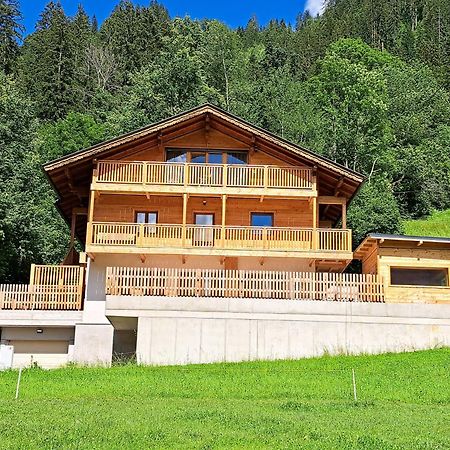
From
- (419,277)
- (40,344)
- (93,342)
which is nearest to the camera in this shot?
(93,342)

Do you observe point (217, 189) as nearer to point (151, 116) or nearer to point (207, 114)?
point (207, 114)

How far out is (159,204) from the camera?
31344 millimetres

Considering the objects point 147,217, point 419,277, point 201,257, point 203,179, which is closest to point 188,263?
point 201,257

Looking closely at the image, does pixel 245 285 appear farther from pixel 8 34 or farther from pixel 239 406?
pixel 8 34

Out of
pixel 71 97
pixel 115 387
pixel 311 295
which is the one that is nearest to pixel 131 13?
pixel 71 97

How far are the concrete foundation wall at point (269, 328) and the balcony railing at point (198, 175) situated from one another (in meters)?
6.39

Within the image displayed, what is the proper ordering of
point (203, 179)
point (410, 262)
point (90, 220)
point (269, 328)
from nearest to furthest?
1. point (269, 328)
2. point (410, 262)
3. point (90, 220)
4. point (203, 179)

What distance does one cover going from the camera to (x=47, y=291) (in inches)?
1106

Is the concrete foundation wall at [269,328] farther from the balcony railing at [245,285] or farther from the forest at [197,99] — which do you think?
the forest at [197,99]

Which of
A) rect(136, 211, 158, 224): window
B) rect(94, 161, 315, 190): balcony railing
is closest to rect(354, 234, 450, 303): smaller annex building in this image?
rect(94, 161, 315, 190): balcony railing

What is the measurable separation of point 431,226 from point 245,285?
115 ft

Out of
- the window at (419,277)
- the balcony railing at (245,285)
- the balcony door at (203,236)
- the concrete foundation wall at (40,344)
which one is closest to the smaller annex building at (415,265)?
the window at (419,277)

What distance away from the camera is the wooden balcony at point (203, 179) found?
29.7 metres

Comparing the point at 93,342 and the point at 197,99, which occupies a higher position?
the point at 197,99
